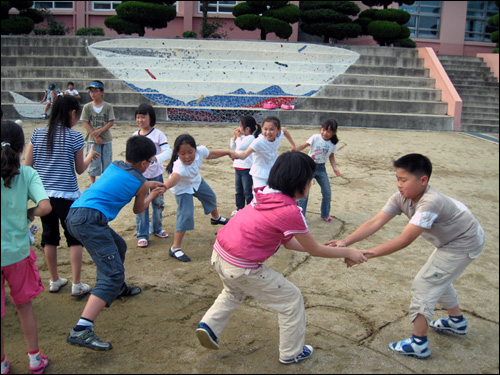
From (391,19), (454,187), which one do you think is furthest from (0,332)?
(391,19)

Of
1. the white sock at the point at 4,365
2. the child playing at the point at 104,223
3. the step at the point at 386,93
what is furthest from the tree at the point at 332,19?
the white sock at the point at 4,365

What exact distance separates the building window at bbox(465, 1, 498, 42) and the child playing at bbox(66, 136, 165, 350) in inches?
816

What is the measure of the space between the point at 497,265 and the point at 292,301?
2586 mm

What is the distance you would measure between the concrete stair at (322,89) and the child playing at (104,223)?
1019 cm

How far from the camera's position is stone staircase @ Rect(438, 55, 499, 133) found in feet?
46.1

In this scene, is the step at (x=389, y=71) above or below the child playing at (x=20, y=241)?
above

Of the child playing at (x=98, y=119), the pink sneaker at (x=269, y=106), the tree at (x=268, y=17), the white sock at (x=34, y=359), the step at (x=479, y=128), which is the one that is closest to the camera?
the white sock at (x=34, y=359)

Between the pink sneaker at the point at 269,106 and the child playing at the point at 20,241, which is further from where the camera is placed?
the pink sneaker at the point at 269,106

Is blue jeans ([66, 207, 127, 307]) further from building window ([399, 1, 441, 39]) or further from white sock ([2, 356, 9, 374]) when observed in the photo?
building window ([399, 1, 441, 39])

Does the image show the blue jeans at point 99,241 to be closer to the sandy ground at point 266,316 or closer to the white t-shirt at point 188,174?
the sandy ground at point 266,316

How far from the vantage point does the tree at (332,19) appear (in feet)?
55.9

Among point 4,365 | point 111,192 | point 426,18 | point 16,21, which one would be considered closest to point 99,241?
point 111,192

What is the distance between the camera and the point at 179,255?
4.41 m

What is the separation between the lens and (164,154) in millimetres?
4715
